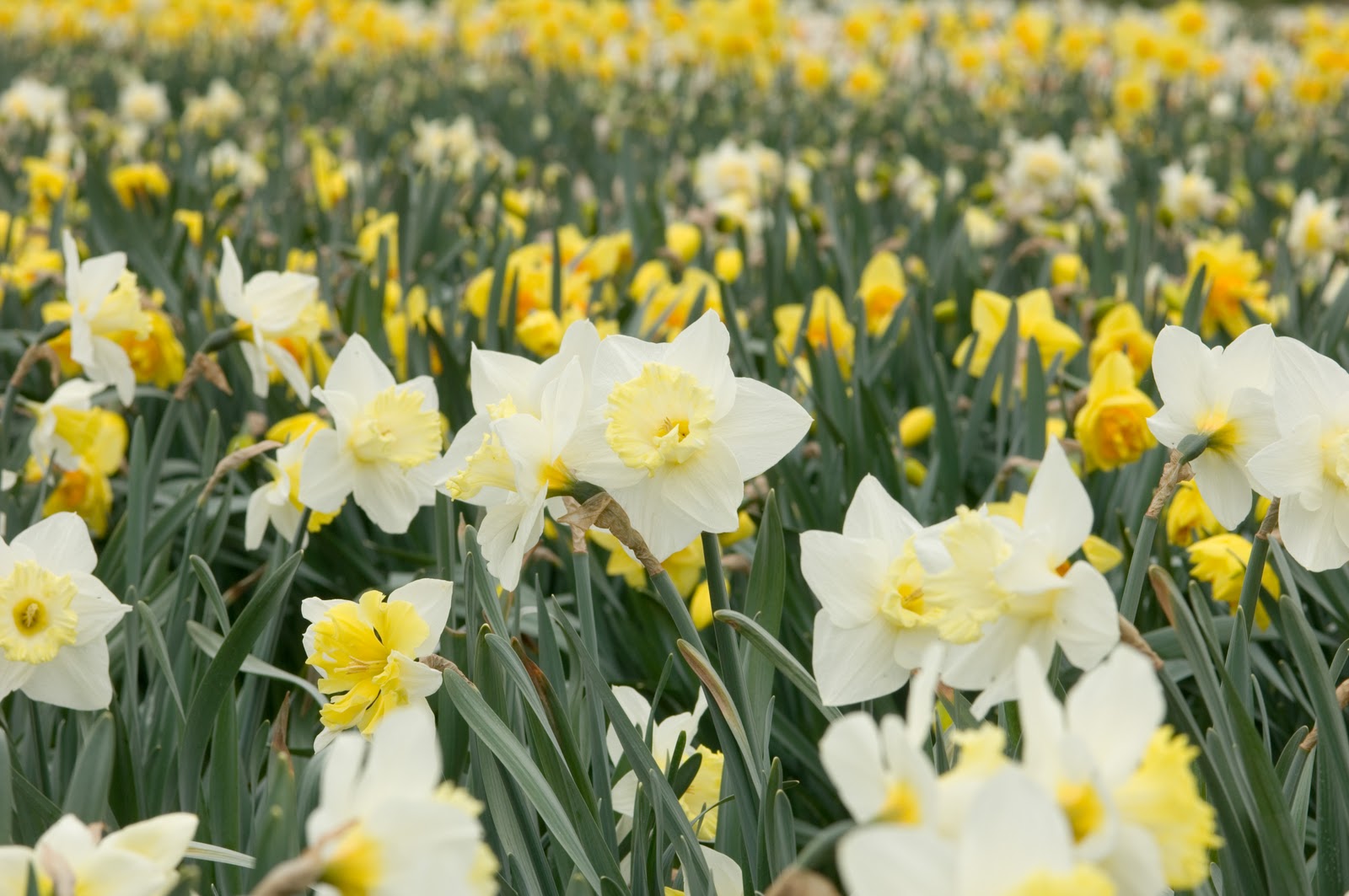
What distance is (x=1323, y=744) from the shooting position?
3.30ft

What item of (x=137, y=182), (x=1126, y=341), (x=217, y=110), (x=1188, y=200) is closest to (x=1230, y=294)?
(x=1126, y=341)

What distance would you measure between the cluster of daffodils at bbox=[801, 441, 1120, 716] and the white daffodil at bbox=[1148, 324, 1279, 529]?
0.25 m

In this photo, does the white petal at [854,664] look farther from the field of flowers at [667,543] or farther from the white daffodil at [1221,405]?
the white daffodil at [1221,405]

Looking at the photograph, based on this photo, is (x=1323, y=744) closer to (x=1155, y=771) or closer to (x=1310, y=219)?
(x=1155, y=771)

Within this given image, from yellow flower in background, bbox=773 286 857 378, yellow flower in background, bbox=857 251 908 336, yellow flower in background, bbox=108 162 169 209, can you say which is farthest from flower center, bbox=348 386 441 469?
yellow flower in background, bbox=108 162 169 209

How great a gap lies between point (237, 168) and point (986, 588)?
3615 mm

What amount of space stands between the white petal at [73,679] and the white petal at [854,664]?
2.11 ft

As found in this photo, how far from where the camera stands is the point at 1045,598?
2.65ft

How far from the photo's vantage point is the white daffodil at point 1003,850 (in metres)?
0.53

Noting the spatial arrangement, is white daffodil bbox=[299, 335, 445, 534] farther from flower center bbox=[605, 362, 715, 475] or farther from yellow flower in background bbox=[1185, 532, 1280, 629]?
yellow flower in background bbox=[1185, 532, 1280, 629]

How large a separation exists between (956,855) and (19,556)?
89 cm

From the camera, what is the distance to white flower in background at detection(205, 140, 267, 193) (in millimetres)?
3741

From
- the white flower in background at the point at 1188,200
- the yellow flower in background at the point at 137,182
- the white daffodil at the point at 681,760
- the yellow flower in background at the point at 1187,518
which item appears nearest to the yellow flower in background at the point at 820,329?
the yellow flower in background at the point at 1187,518

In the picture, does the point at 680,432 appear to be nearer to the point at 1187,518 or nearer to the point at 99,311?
the point at 1187,518
